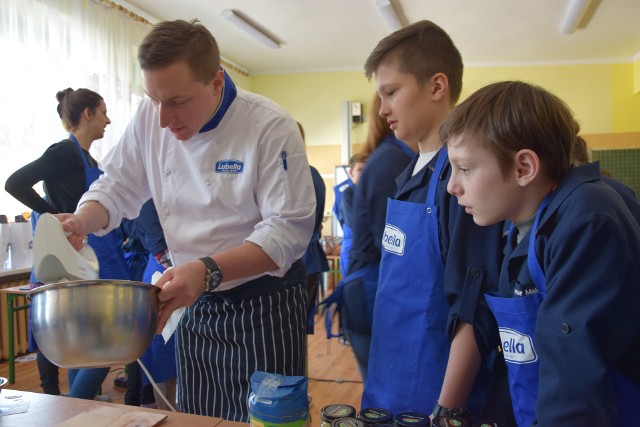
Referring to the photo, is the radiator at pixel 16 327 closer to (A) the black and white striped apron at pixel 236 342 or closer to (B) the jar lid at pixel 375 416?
(A) the black and white striped apron at pixel 236 342

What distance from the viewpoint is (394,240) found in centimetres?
118

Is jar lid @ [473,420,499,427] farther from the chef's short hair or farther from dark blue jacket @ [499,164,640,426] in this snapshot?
the chef's short hair

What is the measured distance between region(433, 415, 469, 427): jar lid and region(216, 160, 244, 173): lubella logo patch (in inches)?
29.8

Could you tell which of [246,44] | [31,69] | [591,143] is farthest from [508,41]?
[31,69]

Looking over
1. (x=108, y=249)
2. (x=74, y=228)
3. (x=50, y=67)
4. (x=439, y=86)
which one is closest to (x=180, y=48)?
(x=74, y=228)

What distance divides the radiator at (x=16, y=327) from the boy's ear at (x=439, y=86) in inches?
140

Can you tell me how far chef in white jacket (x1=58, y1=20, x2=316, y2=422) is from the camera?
119cm

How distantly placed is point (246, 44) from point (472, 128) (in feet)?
19.6

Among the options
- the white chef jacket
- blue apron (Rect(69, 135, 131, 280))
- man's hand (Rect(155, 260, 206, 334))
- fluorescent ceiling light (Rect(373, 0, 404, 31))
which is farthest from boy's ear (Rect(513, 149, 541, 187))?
fluorescent ceiling light (Rect(373, 0, 404, 31))

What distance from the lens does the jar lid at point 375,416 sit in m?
0.80

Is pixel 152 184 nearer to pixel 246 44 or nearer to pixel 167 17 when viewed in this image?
pixel 167 17

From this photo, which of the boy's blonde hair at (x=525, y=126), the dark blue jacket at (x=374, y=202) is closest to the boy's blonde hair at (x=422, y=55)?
the dark blue jacket at (x=374, y=202)

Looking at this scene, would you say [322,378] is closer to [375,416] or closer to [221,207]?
[221,207]

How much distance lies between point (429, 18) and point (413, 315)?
5000mm
